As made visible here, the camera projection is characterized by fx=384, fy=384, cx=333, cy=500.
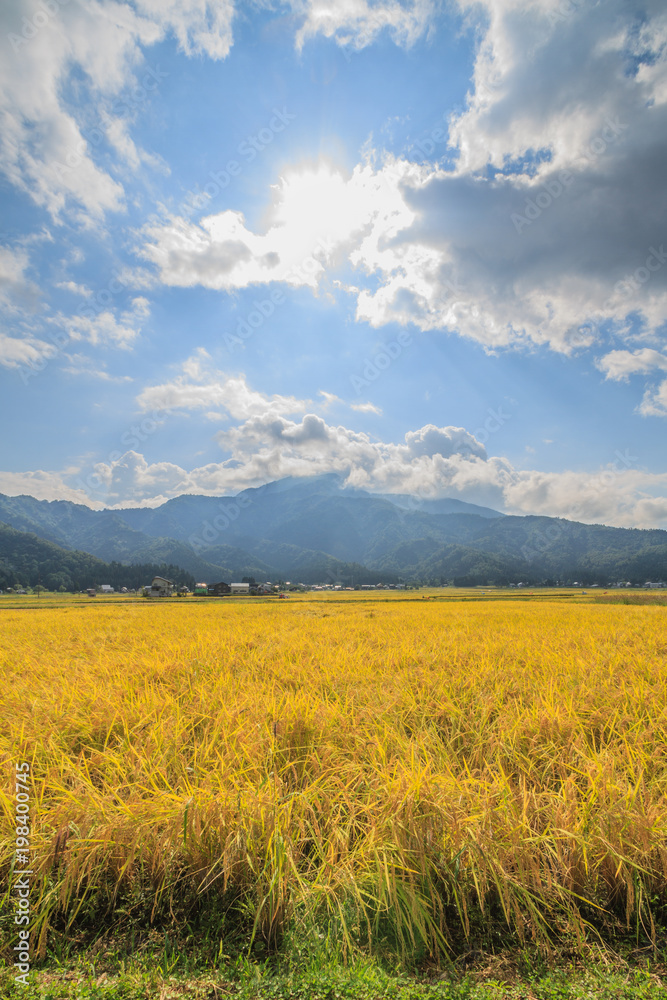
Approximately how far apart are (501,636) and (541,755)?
5811 millimetres

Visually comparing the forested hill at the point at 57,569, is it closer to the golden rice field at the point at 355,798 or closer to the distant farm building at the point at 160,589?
the distant farm building at the point at 160,589

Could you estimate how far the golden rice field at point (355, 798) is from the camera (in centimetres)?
222

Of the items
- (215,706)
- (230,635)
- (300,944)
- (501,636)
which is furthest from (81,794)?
(501,636)

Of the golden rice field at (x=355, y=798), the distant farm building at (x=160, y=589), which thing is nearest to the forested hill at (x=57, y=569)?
the distant farm building at (x=160, y=589)

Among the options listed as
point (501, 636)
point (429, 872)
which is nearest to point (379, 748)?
point (429, 872)

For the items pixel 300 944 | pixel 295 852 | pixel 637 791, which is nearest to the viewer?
pixel 300 944

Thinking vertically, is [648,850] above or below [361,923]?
above

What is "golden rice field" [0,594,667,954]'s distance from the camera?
2.22m

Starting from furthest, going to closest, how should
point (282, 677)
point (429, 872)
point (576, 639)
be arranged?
point (576, 639)
point (282, 677)
point (429, 872)

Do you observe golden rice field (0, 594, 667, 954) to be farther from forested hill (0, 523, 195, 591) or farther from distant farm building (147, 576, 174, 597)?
forested hill (0, 523, 195, 591)

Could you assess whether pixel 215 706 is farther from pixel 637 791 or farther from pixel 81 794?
pixel 637 791

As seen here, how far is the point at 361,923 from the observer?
85.7 inches

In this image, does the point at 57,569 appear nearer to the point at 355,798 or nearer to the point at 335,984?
the point at 355,798

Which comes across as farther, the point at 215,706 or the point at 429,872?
the point at 215,706
